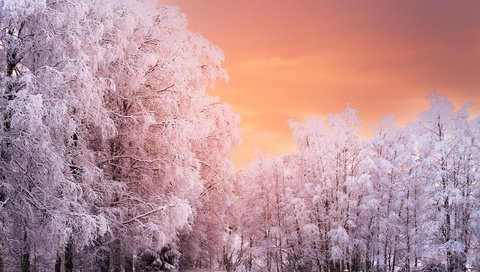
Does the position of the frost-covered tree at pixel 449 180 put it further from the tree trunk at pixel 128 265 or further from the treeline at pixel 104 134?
the tree trunk at pixel 128 265

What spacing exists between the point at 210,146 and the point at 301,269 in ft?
57.4

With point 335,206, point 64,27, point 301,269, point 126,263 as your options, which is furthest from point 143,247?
point 301,269

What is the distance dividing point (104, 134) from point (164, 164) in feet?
8.59

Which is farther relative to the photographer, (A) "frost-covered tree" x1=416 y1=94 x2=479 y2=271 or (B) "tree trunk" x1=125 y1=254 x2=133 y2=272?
(A) "frost-covered tree" x1=416 y1=94 x2=479 y2=271

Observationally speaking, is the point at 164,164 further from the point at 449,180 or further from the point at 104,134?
the point at 449,180

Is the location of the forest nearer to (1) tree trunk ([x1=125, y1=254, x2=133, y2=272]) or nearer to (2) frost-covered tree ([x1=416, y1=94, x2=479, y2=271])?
(2) frost-covered tree ([x1=416, y1=94, x2=479, y2=271])

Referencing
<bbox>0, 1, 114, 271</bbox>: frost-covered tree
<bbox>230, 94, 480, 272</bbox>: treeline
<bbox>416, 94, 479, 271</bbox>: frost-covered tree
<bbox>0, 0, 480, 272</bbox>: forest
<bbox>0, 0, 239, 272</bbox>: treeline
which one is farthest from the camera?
<bbox>230, 94, 480, 272</bbox>: treeline

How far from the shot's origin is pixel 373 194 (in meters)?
31.4

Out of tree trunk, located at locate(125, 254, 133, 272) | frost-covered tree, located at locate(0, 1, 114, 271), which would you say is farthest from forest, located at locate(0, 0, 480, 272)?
tree trunk, located at locate(125, 254, 133, 272)

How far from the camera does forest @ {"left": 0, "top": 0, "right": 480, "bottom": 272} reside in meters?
12.5

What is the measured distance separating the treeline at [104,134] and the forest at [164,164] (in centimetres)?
5

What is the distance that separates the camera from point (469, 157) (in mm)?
27844

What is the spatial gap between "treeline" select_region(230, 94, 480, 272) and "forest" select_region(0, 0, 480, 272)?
111 millimetres

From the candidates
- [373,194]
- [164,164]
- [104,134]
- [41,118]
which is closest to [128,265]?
[164,164]
